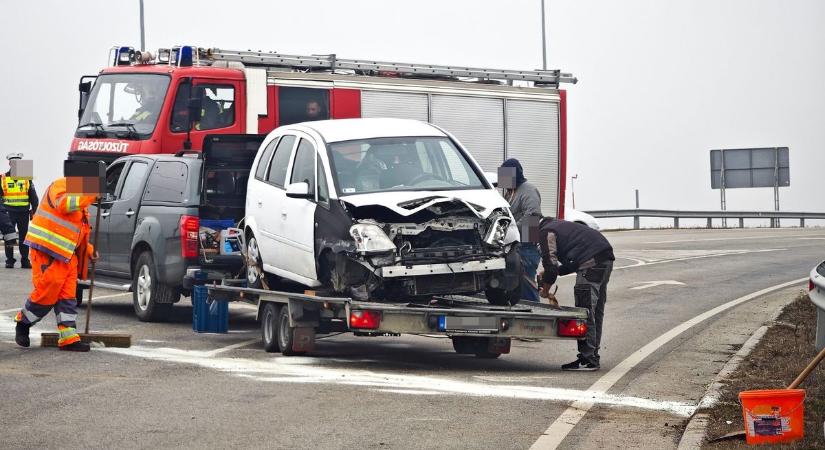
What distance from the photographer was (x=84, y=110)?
22.8m

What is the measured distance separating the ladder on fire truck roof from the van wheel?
799cm

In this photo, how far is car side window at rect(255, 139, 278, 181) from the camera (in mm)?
14875

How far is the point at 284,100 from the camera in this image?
22.7 metres

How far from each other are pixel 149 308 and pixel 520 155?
10.6 m

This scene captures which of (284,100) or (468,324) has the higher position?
(284,100)

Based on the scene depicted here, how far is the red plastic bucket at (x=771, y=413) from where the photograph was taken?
873 centimetres

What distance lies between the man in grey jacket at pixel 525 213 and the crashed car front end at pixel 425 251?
2.19 metres

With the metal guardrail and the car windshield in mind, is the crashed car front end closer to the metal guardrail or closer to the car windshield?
the car windshield

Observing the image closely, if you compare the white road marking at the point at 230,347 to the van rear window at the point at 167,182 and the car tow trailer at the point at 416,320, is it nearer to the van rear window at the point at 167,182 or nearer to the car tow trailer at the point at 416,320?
the car tow trailer at the point at 416,320

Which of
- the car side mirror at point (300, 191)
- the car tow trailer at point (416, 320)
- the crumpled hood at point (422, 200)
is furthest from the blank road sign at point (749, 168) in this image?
the car side mirror at point (300, 191)

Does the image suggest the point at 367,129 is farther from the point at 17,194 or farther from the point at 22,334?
the point at 17,194

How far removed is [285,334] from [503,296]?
80.4 inches

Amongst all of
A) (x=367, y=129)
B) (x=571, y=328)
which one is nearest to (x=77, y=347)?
(x=367, y=129)

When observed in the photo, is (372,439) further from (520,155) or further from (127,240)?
(520,155)
